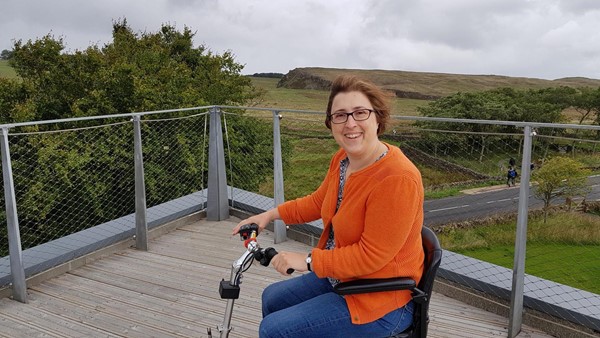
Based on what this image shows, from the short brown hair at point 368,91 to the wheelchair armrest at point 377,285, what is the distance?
19.5 inches

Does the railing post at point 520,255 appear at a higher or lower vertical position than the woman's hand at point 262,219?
lower

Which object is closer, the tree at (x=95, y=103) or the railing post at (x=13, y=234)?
the railing post at (x=13, y=234)

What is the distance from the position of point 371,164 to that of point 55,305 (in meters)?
2.36

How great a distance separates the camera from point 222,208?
4.66 meters

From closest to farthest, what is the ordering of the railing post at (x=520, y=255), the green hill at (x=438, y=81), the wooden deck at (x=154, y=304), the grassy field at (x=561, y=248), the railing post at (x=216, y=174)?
the railing post at (x=520, y=255)
the wooden deck at (x=154, y=304)
the grassy field at (x=561, y=248)
the railing post at (x=216, y=174)
the green hill at (x=438, y=81)

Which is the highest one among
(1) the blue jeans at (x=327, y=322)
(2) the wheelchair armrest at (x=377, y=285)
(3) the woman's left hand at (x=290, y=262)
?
(3) the woman's left hand at (x=290, y=262)

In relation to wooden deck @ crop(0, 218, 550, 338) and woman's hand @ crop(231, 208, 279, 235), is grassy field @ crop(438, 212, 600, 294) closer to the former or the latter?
wooden deck @ crop(0, 218, 550, 338)

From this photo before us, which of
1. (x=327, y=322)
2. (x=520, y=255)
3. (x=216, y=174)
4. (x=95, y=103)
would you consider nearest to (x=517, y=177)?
(x=520, y=255)

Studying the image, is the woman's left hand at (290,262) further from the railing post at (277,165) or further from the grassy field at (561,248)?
the railing post at (277,165)

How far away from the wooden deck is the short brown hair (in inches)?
61.8

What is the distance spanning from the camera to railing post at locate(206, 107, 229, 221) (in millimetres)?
4441

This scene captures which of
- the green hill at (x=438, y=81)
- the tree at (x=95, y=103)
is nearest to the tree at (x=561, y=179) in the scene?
the tree at (x=95, y=103)

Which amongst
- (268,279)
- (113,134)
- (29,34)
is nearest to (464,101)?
(29,34)

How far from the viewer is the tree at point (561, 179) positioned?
2840mm
